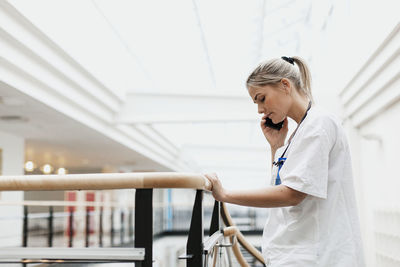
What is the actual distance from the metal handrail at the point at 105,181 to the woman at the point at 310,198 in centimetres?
30

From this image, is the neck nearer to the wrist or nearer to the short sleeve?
the short sleeve

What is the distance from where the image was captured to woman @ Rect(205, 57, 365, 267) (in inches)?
52.7

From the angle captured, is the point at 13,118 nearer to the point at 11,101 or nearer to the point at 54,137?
the point at 11,101

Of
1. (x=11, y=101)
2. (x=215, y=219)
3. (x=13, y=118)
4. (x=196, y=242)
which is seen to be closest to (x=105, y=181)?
(x=196, y=242)

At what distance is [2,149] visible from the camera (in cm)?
1027

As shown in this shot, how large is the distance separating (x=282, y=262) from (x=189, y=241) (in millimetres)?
373

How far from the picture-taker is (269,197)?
134 centimetres

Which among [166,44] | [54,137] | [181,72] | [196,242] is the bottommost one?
[196,242]

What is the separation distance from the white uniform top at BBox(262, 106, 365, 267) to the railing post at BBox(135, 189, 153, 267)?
1.57 ft

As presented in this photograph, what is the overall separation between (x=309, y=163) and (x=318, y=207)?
0.14 m

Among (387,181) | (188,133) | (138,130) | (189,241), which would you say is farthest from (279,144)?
(188,133)

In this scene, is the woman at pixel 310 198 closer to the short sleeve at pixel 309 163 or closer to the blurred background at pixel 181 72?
the short sleeve at pixel 309 163

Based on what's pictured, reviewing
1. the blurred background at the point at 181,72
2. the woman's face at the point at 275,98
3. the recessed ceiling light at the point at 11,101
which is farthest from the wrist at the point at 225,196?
the recessed ceiling light at the point at 11,101

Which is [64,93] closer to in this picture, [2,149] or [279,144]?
[2,149]
